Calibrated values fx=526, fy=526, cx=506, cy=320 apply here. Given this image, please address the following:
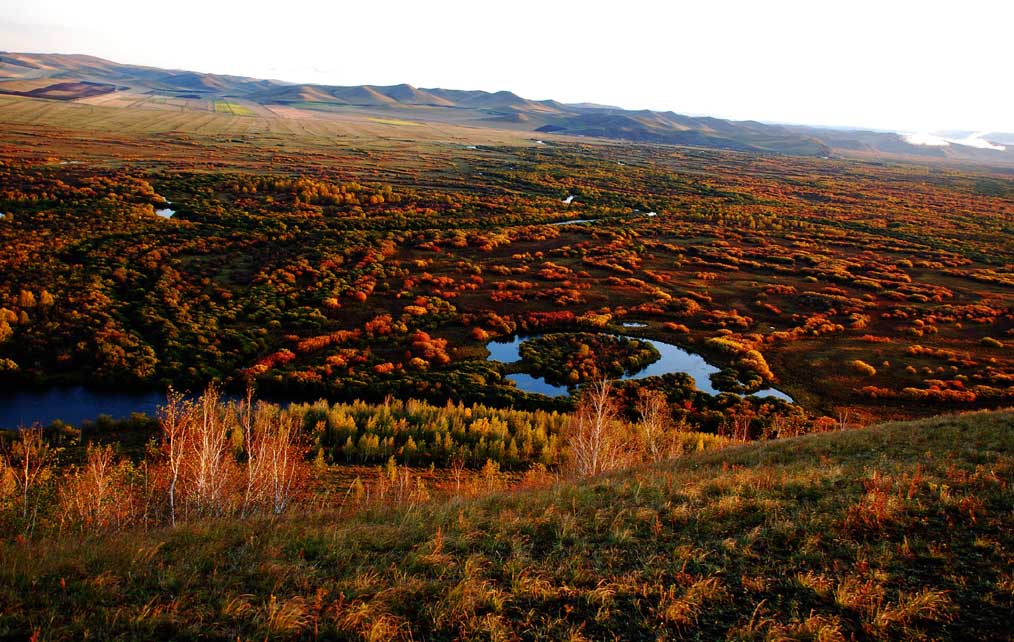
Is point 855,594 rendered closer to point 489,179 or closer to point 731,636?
point 731,636

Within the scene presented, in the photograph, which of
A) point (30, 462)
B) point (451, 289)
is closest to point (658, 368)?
point (451, 289)

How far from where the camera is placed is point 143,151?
16450 centimetres

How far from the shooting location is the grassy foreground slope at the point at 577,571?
31.6ft

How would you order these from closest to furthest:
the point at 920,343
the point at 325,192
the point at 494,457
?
the point at 494,457, the point at 920,343, the point at 325,192

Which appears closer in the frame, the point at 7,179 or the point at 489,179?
the point at 7,179

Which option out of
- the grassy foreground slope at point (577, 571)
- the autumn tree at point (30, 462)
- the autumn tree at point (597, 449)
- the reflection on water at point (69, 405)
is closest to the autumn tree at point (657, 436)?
the autumn tree at point (597, 449)

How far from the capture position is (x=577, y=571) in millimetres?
11359

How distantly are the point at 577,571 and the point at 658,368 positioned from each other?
43434mm

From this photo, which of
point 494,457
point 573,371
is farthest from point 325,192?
point 494,457

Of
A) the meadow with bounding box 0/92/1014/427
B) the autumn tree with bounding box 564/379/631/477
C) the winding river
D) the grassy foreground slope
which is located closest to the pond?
the winding river

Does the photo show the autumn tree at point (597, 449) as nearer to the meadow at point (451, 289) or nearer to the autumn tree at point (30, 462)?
the meadow at point (451, 289)

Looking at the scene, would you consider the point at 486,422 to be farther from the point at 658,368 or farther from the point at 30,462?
the point at 30,462

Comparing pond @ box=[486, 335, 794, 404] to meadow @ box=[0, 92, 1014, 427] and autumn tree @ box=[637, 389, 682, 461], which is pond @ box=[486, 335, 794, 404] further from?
autumn tree @ box=[637, 389, 682, 461]

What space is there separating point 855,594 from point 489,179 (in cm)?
16994
